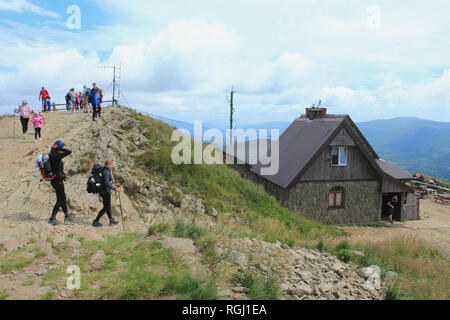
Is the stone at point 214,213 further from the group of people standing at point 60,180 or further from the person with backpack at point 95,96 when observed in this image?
the person with backpack at point 95,96

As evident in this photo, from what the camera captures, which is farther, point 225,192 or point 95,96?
point 95,96

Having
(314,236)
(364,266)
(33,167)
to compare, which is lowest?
(314,236)

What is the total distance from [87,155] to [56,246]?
267 inches

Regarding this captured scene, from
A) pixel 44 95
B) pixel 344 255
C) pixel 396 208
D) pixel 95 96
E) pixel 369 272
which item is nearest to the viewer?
pixel 369 272

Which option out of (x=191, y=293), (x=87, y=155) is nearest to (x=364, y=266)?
(x=191, y=293)

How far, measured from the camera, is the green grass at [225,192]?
14.4m

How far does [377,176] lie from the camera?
2238 cm

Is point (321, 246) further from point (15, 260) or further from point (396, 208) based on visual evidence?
point (396, 208)

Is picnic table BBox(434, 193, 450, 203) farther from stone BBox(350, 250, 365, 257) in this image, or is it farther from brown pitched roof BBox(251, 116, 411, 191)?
stone BBox(350, 250, 365, 257)

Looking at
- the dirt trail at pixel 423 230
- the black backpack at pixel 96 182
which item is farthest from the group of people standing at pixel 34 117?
the dirt trail at pixel 423 230

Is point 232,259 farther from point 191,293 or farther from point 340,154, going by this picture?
point 340,154

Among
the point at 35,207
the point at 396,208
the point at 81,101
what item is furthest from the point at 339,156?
the point at 81,101

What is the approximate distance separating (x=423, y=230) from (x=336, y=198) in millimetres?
6828

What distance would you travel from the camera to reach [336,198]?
21.8m
